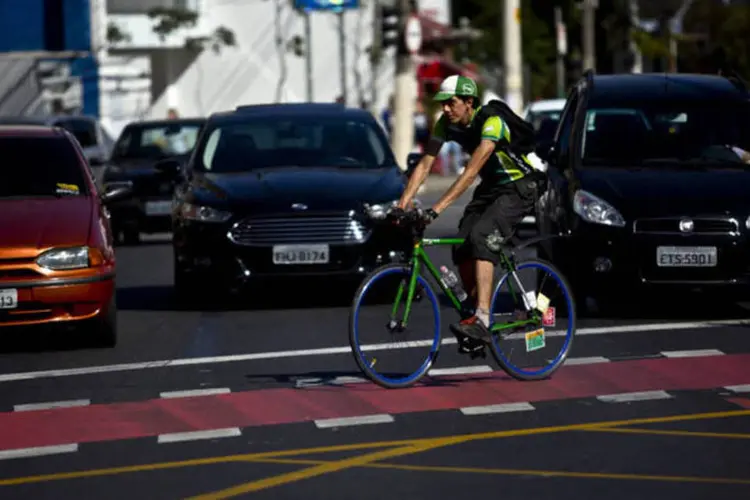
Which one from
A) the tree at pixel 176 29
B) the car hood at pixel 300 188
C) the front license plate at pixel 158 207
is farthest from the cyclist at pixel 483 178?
the tree at pixel 176 29

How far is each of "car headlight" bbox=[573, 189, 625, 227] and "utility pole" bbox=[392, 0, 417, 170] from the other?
23116 millimetres

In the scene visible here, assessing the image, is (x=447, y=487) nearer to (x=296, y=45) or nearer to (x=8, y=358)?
(x=8, y=358)

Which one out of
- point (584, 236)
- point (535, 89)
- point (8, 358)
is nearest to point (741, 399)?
point (584, 236)

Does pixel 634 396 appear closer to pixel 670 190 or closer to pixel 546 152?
pixel 670 190

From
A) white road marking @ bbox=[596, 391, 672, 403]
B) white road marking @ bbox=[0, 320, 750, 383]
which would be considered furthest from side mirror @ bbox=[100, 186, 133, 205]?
white road marking @ bbox=[596, 391, 672, 403]

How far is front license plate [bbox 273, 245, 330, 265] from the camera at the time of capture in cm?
1593

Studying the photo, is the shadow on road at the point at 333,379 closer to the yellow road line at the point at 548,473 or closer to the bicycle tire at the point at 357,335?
the bicycle tire at the point at 357,335

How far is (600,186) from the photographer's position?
14742mm

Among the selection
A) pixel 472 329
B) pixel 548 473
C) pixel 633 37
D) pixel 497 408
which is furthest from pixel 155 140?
pixel 633 37

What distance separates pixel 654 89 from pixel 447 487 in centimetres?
848

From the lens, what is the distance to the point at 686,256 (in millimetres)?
14312

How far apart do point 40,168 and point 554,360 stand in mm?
4984

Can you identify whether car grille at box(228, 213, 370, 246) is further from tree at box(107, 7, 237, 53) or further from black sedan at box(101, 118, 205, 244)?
tree at box(107, 7, 237, 53)

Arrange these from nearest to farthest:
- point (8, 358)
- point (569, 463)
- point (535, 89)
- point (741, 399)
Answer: point (569, 463)
point (741, 399)
point (8, 358)
point (535, 89)
